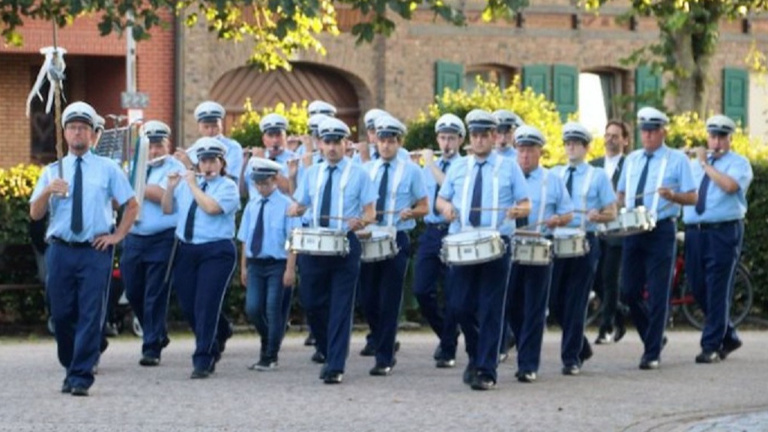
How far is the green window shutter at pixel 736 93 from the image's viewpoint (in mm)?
47750

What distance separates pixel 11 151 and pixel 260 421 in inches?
1006

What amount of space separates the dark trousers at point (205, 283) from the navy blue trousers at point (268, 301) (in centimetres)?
72

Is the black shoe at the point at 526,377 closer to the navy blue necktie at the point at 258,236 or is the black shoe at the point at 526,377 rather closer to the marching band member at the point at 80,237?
the navy blue necktie at the point at 258,236

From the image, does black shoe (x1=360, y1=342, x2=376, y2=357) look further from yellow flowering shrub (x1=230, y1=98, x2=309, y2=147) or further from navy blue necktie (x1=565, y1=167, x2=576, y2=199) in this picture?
yellow flowering shrub (x1=230, y1=98, x2=309, y2=147)

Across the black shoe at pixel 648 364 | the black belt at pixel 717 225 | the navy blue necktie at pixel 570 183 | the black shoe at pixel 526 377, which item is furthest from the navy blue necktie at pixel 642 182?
the black shoe at pixel 526 377

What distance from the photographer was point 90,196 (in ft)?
56.1

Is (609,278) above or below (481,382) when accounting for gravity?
above

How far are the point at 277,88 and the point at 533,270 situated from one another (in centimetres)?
2378

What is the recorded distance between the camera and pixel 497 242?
57.5 feet

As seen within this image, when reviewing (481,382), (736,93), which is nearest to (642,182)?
(481,382)

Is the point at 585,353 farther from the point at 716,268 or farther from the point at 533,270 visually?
the point at 533,270

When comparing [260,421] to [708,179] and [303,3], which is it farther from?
[303,3]

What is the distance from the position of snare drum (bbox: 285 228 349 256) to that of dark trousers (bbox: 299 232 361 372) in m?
0.24

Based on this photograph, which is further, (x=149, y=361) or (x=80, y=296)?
(x=149, y=361)
